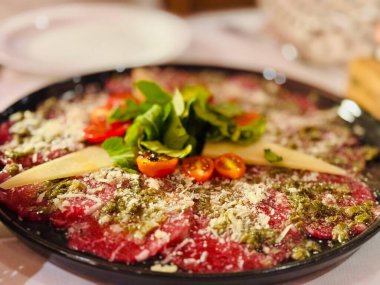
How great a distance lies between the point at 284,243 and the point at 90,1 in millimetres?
2933

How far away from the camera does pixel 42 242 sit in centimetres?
130

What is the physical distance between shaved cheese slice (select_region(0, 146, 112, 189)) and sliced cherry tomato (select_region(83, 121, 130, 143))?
74 mm

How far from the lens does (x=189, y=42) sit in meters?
2.80

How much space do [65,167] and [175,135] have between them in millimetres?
367

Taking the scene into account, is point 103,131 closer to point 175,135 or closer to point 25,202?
point 175,135

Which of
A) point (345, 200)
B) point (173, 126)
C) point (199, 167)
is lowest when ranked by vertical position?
point (345, 200)

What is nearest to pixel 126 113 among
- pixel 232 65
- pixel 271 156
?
pixel 271 156

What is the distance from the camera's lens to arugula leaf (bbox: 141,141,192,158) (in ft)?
5.27

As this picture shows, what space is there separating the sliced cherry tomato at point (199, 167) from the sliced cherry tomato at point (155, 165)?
0.20ft

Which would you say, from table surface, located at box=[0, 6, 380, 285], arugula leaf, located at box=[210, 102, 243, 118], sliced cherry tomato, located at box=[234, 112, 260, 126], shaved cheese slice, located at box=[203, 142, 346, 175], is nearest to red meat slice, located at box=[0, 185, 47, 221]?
table surface, located at box=[0, 6, 380, 285]

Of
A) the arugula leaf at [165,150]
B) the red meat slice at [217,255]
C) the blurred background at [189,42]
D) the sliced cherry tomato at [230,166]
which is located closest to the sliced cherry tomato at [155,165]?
the arugula leaf at [165,150]

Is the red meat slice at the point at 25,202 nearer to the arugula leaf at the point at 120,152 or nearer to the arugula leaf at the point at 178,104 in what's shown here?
the arugula leaf at the point at 120,152

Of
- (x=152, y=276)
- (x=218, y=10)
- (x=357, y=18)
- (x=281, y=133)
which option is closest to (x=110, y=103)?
(x=281, y=133)

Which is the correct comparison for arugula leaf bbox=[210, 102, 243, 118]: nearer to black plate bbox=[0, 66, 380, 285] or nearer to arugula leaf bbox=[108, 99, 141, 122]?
arugula leaf bbox=[108, 99, 141, 122]
